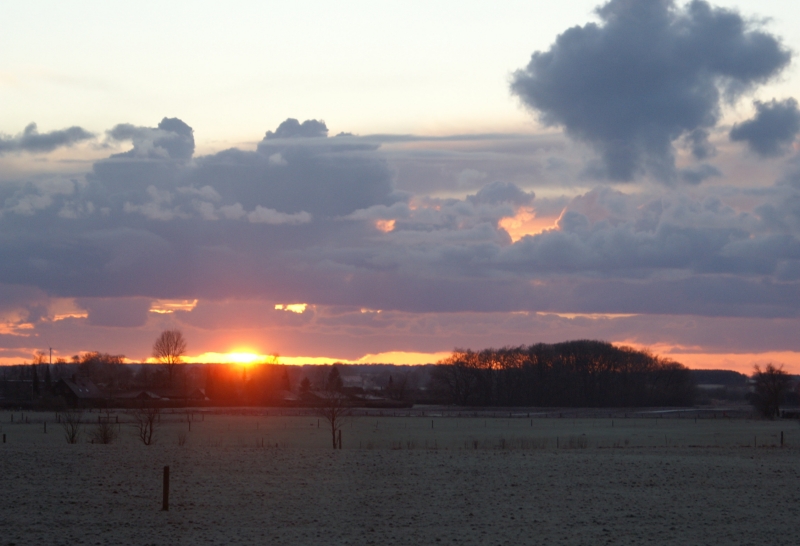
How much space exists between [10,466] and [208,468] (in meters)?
6.73

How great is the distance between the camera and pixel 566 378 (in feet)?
562

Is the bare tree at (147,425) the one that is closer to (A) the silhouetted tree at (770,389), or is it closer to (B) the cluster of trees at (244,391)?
(A) the silhouetted tree at (770,389)

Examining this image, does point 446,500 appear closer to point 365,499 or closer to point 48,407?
point 365,499

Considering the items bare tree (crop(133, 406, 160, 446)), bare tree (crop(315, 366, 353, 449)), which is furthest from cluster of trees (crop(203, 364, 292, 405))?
bare tree (crop(133, 406, 160, 446))

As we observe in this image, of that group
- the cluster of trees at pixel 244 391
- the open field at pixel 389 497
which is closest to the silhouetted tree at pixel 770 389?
the open field at pixel 389 497

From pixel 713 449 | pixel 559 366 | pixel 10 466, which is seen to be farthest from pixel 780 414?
pixel 10 466

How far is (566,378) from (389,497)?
153 metres

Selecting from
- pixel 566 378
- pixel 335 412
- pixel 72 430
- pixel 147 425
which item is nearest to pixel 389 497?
pixel 335 412

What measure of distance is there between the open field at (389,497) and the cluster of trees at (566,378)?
132 m

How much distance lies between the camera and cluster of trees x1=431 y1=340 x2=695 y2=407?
16475 cm

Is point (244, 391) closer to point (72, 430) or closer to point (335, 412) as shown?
point (335, 412)

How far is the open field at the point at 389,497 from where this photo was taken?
17.6m

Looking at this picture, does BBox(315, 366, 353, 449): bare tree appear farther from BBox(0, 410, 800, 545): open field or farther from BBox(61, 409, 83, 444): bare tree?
BBox(61, 409, 83, 444): bare tree

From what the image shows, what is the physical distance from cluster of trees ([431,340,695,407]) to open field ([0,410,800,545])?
132466 millimetres
